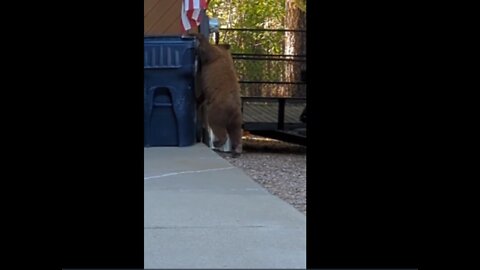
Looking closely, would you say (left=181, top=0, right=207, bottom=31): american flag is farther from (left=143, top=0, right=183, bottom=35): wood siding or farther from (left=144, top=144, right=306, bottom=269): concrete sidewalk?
(left=144, top=144, right=306, bottom=269): concrete sidewalk

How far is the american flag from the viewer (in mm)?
10938

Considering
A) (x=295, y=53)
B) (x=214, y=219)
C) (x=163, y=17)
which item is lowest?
(x=214, y=219)

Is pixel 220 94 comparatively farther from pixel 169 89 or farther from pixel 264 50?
pixel 264 50

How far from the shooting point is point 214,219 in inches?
267

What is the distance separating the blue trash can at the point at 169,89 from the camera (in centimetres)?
1088

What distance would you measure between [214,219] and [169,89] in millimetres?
4434

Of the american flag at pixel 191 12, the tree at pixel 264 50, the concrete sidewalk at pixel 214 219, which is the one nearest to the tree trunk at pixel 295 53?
the tree at pixel 264 50

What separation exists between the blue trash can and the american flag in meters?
0.27

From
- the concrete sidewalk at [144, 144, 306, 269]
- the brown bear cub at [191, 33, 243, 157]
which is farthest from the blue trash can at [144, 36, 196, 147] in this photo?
the concrete sidewalk at [144, 144, 306, 269]

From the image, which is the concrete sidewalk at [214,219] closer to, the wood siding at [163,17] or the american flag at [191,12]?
the american flag at [191,12]

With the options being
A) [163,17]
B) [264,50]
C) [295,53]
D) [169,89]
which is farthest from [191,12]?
[264,50]
